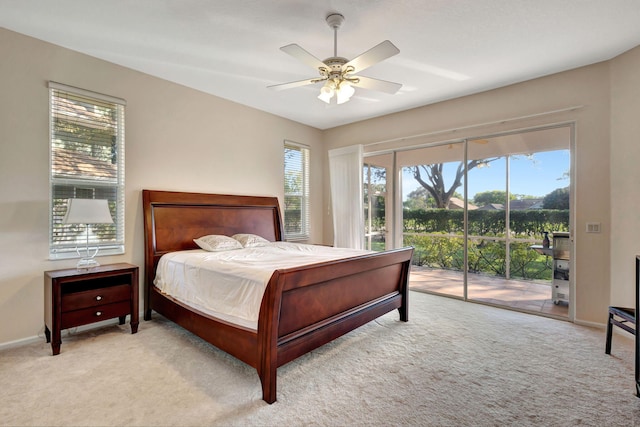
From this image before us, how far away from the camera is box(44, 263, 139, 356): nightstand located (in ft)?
8.51

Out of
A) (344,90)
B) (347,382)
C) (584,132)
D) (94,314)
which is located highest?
(344,90)

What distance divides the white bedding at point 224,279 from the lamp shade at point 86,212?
0.76m

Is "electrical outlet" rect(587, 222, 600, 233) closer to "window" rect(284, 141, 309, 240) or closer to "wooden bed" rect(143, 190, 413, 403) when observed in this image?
"wooden bed" rect(143, 190, 413, 403)

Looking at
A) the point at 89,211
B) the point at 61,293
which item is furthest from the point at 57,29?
the point at 61,293

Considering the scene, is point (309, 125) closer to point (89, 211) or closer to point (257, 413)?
point (89, 211)

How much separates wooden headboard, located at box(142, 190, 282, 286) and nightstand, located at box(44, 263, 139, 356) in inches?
16.4

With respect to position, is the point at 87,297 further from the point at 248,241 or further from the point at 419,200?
the point at 419,200

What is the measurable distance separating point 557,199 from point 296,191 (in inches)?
154

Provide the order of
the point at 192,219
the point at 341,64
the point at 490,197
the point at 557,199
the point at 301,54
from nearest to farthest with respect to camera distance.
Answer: the point at 301,54 → the point at 341,64 → the point at 557,199 → the point at 192,219 → the point at 490,197

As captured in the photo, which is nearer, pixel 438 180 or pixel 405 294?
pixel 405 294

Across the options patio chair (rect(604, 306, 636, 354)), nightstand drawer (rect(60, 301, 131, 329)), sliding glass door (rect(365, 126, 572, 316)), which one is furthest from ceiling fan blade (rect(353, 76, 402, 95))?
nightstand drawer (rect(60, 301, 131, 329))

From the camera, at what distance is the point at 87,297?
278cm

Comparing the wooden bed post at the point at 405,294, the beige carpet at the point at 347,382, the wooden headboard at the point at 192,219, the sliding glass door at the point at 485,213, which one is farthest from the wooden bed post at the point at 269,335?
the sliding glass door at the point at 485,213

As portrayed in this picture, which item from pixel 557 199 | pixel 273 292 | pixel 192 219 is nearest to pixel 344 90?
pixel 273 292
